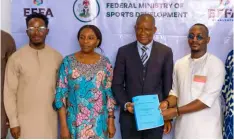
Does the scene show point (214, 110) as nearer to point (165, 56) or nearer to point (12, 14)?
point (165, 56)

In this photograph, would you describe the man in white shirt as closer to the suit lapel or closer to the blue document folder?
the blue document folder

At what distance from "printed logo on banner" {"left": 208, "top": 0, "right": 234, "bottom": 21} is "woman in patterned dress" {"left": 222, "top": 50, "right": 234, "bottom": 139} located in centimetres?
50

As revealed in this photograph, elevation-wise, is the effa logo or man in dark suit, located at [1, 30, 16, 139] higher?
the effa logo

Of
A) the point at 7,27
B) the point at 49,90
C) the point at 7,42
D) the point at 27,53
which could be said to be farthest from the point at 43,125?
the point at 7,27

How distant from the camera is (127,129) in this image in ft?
9.40

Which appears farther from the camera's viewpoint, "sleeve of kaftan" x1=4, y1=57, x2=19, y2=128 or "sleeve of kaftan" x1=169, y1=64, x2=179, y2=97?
"sleeve of kaftan" x1=169, y1=64, x2=179, y2=97

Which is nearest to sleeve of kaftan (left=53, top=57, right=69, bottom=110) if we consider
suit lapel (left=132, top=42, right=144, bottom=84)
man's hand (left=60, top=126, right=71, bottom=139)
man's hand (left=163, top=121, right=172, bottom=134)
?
man's hand (left=60, top=126, right=71, bottom=139)

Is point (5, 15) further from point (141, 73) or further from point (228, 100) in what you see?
point (228, 100)

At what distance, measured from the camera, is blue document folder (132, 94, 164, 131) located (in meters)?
2.60

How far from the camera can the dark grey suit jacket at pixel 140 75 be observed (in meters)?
2.82

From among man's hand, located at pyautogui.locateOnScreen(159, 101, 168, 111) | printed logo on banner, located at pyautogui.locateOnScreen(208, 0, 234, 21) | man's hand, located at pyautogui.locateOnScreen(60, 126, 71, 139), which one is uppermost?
printed logo on banner, located at pyautogui.locateOnScreen(208, 0, 234, 21)

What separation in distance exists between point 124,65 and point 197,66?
0.62m

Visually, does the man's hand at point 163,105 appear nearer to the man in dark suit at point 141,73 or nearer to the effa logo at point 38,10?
the man in dark suit at point 141,73

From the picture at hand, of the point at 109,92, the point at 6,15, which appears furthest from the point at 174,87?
the point at 6,15
